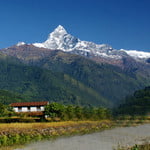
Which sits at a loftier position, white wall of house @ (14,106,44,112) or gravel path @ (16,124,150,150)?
white wall of house @ (14,106,44,112)

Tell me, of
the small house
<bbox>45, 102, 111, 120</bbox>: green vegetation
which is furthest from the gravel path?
the small house

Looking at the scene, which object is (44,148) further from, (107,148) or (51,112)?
(51,112)

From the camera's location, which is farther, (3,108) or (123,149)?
(3,108)

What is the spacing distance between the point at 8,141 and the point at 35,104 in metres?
91.0

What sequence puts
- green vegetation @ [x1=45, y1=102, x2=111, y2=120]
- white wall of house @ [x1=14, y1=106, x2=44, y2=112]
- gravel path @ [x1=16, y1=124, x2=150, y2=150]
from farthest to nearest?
white wall of house @ [x1=14, y1=106, x2=44, y2=112]
green vegetation @ [x1=45, y1=102, x2=111, y2=120]
gravel path @ [x1=16, y1=124, x2=150, y2=150]

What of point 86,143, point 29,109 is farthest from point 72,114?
point 86,143

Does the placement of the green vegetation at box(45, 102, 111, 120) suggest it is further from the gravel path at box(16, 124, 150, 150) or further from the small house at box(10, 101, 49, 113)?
the gravel path at box(16, 124, 150, 150)

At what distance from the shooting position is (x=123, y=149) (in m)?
30.3

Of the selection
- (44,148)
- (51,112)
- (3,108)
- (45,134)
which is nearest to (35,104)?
(3,108)

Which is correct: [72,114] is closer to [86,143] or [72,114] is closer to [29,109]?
[29,109]

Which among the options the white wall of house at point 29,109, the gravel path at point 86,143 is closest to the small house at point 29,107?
the white wall of house at point 29,109

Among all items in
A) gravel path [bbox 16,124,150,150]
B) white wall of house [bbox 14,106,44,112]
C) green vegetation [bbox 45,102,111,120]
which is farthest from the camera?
white wall of house [bbox 14,106,44,112]

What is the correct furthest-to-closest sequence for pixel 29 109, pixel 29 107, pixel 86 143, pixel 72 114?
pixel 29 107 → pixel 29 109 → pixel 72 114 → pixel 86 143

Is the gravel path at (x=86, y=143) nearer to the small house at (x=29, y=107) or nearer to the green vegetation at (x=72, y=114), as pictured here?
the green vegetation at (x=72, y=114)
